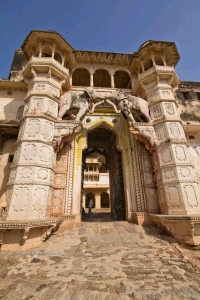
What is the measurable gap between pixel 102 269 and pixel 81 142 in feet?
21.8

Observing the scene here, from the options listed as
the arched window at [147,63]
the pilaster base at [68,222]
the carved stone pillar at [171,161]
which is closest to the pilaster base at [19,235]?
the pilaster base at [68,222]

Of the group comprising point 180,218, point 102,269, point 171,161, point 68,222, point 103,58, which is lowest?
point 102,269

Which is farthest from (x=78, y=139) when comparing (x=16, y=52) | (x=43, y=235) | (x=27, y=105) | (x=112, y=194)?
(x=16, y=52)

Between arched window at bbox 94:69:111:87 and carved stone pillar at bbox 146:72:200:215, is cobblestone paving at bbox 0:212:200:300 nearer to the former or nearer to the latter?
carved stone pillar at bbox 146:72:200:215

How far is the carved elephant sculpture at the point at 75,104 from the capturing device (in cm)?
847

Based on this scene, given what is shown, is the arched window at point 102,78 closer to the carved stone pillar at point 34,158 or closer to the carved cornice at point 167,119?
the carved stone pillar at point 34,158

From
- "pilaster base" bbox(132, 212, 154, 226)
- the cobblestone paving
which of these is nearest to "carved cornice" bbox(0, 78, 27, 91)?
the cobblestone paving

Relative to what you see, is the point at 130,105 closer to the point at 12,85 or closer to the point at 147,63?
the point at 147,63

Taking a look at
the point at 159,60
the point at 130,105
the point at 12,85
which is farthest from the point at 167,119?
the point at 12,85

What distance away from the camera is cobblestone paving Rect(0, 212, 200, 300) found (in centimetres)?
298

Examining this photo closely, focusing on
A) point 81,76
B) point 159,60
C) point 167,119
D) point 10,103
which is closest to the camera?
point 167,119

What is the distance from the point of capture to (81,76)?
12.6 m

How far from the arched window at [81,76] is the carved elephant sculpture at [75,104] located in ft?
14.1

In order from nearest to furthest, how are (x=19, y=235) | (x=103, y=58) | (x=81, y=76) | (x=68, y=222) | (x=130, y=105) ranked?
(x=19, y=235), (x=68, y=222), (x=130, y=105), (x=103, y=58), (x=81, y=76)
